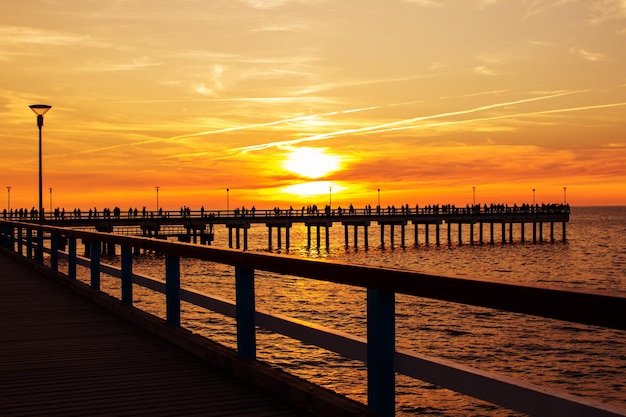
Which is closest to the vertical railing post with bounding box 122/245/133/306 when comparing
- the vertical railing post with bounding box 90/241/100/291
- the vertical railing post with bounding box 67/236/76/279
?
the vertical railing post with bounding box 90/241/100/291

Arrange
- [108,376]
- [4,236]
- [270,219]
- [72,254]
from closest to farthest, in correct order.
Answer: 1. [108,376]
2. [72,254]
3. [4,236]
4. [270,219]

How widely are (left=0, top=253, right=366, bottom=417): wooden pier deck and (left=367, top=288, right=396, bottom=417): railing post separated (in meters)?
0.76

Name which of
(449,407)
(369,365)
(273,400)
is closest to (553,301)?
(369,365)

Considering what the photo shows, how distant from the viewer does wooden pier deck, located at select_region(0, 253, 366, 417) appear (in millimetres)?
5105

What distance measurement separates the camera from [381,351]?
417cm

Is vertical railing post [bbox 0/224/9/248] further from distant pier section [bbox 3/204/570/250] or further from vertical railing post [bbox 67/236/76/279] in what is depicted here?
distant pier section [bbox 3/204/570/250]

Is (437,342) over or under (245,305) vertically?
under

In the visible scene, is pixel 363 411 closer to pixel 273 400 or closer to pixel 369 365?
pixel 369 365

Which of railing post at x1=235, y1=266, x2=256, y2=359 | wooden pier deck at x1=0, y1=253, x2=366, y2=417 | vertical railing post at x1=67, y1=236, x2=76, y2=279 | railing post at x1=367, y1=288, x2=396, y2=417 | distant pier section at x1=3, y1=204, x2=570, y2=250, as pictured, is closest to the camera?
railing post at x1=367, y1=288, x2=396, y2=417

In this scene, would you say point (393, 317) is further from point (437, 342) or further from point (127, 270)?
point (437, 342)

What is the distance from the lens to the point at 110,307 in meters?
10.5

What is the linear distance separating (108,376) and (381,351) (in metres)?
2.98

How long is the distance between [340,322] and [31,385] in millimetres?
22021

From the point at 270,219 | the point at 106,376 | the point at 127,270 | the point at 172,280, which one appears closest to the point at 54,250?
the point at 127,270
